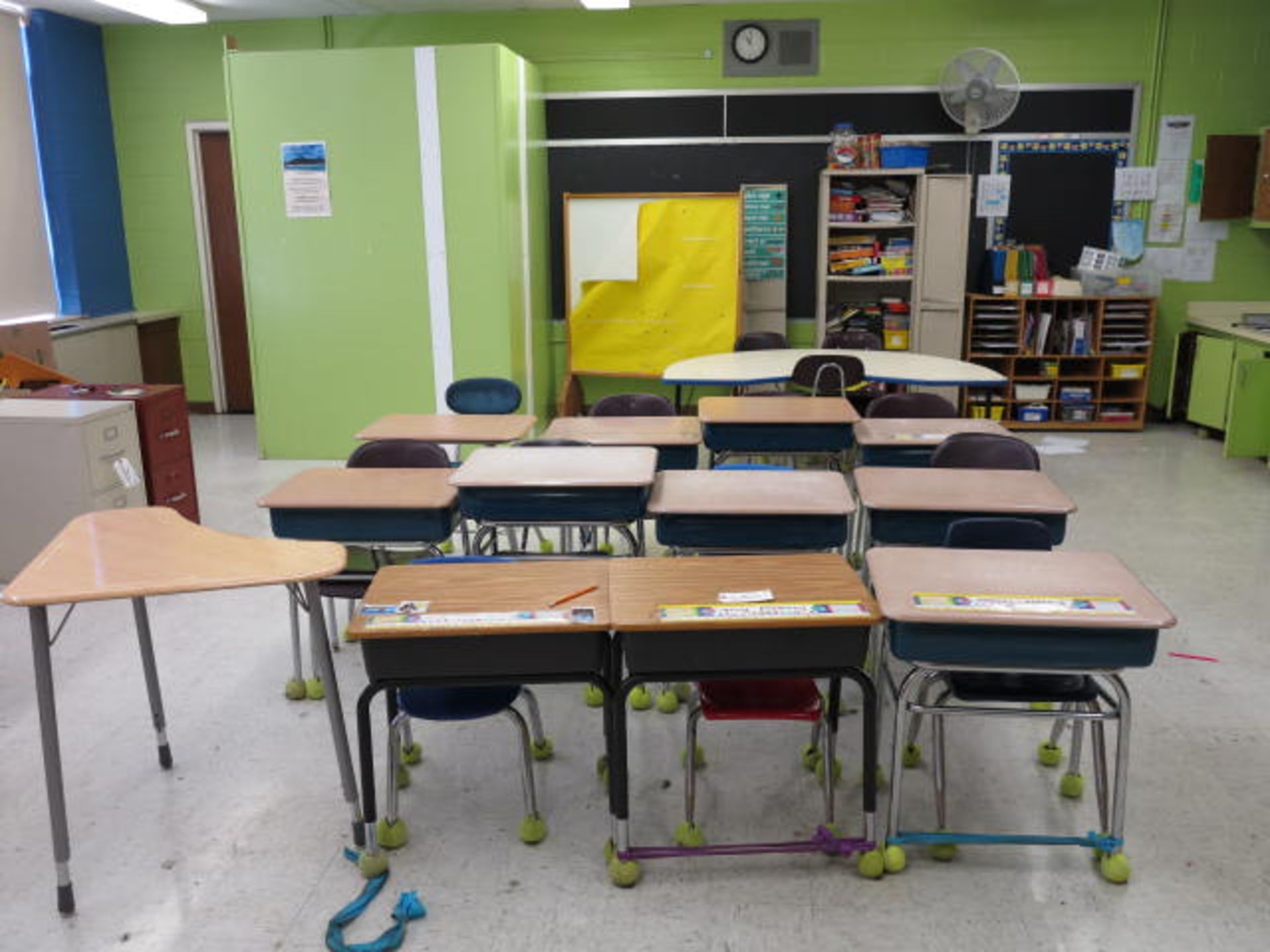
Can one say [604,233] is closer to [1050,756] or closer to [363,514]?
[363,514]

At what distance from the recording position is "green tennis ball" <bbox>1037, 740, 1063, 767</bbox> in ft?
10.5

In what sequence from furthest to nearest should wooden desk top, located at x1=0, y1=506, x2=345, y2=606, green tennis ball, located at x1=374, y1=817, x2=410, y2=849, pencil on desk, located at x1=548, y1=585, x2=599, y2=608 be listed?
green tennis ball, located at x1=374, y1=817, x2=410, y2=849 → pencil on desk, located at x1=548, y1=585, x2=599, y2=608 → wooden desk top, located at x1=0, y1=506, x2=345, y2=606

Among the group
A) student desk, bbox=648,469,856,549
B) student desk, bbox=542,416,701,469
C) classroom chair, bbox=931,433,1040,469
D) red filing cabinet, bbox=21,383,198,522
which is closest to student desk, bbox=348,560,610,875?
student desk, bbox=648,469,856,549

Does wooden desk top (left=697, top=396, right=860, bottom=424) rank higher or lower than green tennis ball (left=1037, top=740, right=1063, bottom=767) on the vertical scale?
higher

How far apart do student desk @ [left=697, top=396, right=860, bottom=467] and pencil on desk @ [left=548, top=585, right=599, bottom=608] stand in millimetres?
1976

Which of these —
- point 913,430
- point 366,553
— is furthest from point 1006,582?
point 366,553

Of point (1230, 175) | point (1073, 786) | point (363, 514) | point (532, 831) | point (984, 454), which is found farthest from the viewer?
point (1230, 175)

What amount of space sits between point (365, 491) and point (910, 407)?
2.63 meters

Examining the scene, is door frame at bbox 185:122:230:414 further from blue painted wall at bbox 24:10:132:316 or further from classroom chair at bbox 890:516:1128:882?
classroom chair at bbox 890:516:1128:882

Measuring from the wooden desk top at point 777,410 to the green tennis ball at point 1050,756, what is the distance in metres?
1.67

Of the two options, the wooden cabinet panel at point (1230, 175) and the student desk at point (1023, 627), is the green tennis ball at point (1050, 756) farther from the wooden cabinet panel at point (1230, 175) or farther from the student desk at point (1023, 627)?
the wooden cabinet panel at point (1230, 175)

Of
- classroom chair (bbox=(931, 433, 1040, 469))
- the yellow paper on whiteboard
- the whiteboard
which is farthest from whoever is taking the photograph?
the whiteboard

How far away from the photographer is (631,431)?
14.9ft

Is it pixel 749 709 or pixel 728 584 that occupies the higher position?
pixel 728 584
